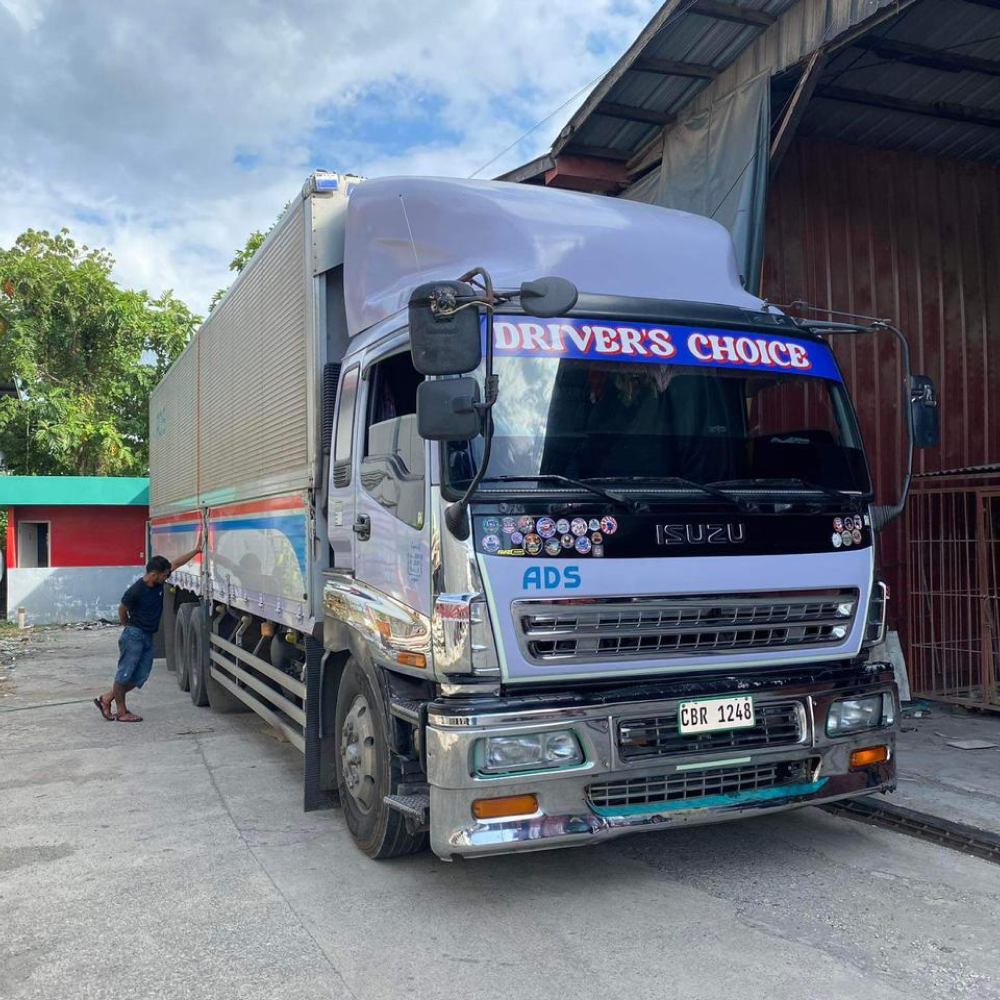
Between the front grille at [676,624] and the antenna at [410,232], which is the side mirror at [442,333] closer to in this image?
the front grille at [676,624]

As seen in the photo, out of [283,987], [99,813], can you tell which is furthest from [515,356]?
[99,813]

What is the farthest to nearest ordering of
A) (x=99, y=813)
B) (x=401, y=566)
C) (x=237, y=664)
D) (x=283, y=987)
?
(x=237, y=664)
(x=99, y=813)
(x=401, y=566)
(x=283, y=987)

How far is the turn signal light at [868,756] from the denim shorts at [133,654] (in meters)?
6.67

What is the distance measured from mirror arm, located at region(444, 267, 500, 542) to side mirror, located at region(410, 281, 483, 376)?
2.3 inches

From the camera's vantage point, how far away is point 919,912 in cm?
409

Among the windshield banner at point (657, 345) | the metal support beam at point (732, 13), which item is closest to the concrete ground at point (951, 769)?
the windshield banner at point (657, 345)

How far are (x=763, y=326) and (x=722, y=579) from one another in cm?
132

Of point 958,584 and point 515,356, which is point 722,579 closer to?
point 515,356

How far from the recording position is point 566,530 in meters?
3.96

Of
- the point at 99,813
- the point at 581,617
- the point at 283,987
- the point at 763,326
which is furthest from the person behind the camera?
the point at 99,813

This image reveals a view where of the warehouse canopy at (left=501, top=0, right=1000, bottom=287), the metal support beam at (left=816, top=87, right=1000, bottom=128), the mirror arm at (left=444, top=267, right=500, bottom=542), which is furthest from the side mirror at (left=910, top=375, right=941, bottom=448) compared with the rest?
the metal support beam at (left=816, top=87, right=1000, bottom=128)

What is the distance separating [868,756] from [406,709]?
209 cm

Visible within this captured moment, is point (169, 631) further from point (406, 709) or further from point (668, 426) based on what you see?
point (668, 426)

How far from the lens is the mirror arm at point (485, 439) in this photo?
3.79 metres
